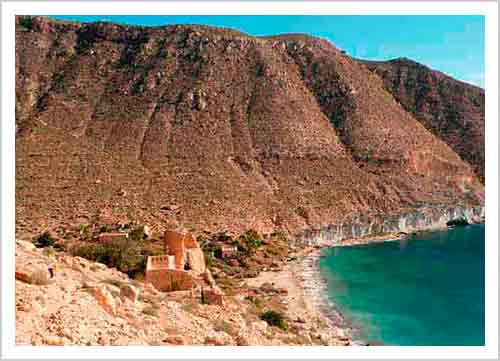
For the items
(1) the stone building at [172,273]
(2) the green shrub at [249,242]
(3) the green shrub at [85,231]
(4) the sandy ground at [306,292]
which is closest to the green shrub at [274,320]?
(1) the stone building at [172,273]

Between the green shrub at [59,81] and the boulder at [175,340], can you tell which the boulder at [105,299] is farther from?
the green shrub at [59,81]

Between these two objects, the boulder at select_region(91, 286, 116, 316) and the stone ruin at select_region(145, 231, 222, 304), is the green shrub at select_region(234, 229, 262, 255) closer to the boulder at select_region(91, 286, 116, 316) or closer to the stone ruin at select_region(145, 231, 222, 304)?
the stone ruin at select_region(145, 231, 222, 304)

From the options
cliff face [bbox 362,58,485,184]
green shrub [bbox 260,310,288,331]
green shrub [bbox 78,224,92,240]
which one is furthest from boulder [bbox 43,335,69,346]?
cliff face [bbox 362,58,485,184]

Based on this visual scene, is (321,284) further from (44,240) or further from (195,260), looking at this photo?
(44,240)

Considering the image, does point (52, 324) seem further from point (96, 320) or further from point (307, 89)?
point (307, 89)

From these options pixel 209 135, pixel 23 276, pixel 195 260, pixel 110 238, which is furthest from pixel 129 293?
pixel 209 135

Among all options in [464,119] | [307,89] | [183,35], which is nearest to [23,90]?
[183,35]
